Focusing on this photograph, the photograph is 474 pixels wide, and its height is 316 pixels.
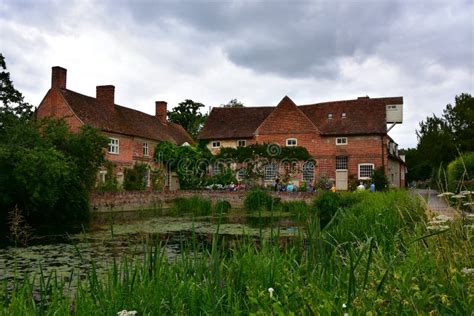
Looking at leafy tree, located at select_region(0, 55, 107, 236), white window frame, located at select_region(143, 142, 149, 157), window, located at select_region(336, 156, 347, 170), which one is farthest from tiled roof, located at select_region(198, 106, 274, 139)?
leafy tree, located at select_region(0, 55, 107, 236)

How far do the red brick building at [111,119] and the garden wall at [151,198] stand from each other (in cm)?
728

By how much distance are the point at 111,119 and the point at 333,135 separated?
57.3 ft

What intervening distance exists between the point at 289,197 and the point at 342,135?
1109cm

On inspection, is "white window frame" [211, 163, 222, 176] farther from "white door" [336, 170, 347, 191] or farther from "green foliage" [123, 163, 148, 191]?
"white door" [336, 170, 347, 191]

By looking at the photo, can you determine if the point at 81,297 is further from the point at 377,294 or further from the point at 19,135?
the point at 19,135

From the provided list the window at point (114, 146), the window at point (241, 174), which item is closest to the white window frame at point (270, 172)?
the window at point (241, 174)

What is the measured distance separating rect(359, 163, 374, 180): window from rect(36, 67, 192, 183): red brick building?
1737cm

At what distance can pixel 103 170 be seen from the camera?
105ft

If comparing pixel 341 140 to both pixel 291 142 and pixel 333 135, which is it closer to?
pixel 333 135

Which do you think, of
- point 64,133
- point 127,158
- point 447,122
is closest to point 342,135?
point 447,122

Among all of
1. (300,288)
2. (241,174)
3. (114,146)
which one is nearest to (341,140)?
(241,174)

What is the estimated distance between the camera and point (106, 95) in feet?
122

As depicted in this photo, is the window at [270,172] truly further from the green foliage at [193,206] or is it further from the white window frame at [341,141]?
the green foliage at [193,206]

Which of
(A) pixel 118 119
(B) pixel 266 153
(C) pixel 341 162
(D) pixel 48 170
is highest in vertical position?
(A) pixel 118 119
